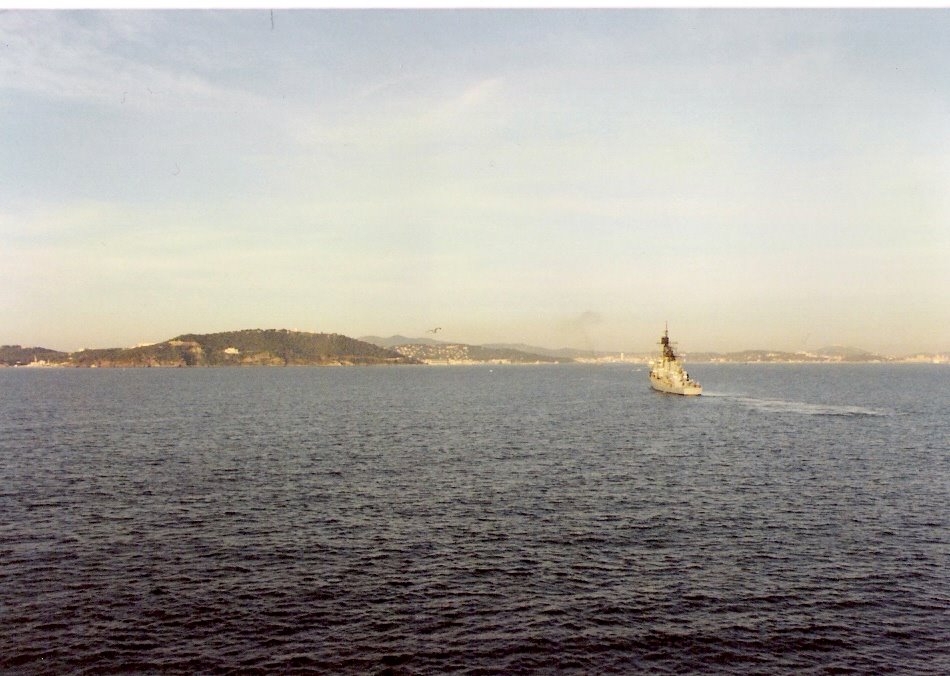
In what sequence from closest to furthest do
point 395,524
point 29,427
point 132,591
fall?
point 132,591
point 395,524
point 29,427

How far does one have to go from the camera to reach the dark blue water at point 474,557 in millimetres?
33938

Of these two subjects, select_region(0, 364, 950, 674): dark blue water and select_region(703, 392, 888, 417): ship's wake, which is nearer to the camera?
select_region(0, 364, 950, 674): dark blue water

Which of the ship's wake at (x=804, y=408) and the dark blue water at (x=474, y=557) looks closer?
the dark blue water at (x=474, y=557)

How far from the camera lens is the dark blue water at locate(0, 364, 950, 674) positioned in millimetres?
33938

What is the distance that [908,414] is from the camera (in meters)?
139

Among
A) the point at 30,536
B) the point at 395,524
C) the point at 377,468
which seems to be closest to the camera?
the point at 30,536

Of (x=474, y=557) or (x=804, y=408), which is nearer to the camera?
(x=474, y=557)

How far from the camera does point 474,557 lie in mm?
46812

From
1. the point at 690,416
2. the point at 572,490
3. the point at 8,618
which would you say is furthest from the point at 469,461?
the point at 690,416

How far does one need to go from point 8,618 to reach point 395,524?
26709 mm

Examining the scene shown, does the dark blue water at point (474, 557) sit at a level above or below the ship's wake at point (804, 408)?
below

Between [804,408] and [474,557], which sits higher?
[804,408]

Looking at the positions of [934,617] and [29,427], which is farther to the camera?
[29,427]

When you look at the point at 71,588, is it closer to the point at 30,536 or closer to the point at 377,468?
the point at 30,536
